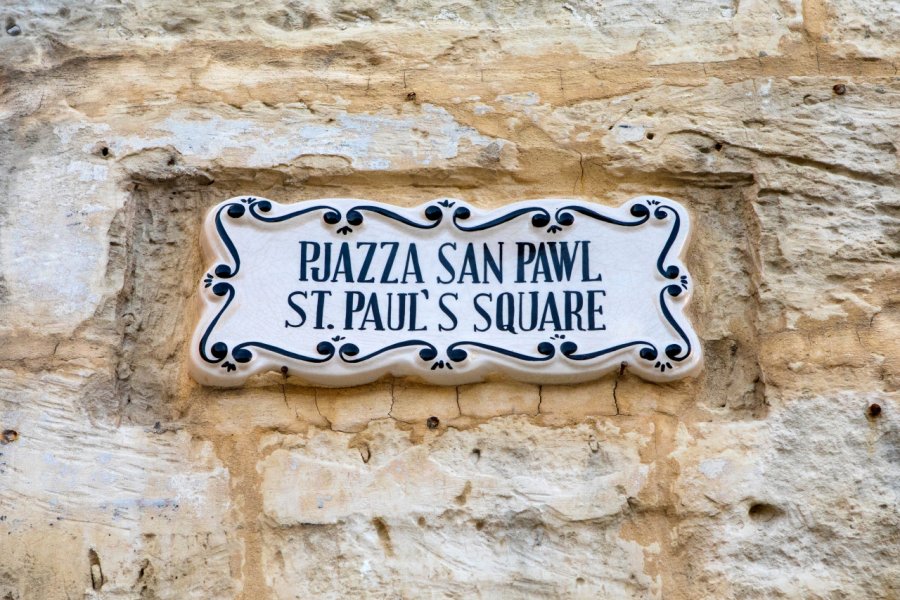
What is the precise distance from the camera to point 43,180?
2076 millimetres

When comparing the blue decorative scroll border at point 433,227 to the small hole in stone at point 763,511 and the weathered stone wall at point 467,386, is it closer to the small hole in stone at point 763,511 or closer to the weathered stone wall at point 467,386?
the weathered stone wall at point 467,386

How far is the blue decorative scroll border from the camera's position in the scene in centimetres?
191

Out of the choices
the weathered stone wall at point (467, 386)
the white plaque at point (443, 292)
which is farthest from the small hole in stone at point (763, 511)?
the white plaque at point (443, 292)

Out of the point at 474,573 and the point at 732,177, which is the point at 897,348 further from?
the point at 474,573

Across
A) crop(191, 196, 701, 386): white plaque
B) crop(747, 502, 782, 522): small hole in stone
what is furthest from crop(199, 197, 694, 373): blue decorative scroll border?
crop(747, 502, 782, 522): small hole in stone

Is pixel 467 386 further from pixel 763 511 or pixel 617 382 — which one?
pixel 763 511

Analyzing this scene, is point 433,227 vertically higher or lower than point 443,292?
higher

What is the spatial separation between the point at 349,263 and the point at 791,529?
2.68 feet

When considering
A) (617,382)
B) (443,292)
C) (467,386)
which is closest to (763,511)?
(617,382)

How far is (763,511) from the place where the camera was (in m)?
1.81

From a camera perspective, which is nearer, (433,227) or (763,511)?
(763,511)

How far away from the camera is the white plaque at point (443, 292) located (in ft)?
6.28

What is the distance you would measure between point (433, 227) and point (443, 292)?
0.13 m

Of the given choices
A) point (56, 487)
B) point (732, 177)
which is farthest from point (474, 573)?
point (732, 177)
